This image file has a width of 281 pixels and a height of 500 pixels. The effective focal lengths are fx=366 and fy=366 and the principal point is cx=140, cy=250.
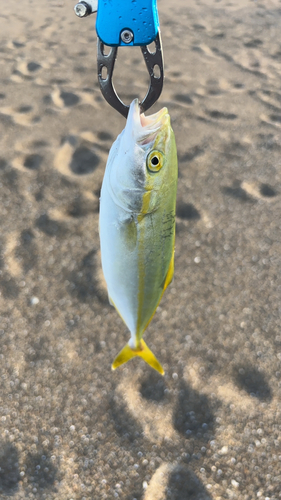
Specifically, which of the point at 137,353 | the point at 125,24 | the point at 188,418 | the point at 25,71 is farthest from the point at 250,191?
the point at 25,71

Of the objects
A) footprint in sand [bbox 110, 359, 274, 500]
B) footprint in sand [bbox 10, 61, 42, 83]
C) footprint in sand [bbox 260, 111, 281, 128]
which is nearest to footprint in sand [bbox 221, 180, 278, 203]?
footprint in sand [bbox 260, 111, 281, 128]

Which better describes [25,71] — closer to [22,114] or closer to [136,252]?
[22,114]

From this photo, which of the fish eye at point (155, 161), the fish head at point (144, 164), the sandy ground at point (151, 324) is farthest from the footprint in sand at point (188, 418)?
the fish eye at point (155, 161)

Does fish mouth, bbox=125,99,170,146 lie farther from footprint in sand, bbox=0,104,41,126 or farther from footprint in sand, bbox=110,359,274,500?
footprint in sand, bbox=0,104,41,126

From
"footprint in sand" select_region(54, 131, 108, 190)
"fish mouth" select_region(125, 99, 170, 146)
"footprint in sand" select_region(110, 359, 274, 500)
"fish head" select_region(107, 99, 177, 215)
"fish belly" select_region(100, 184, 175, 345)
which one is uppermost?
"fish mouth" select_region(125, 99, 170, 146)

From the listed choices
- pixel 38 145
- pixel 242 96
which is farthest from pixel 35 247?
pixel 242 96

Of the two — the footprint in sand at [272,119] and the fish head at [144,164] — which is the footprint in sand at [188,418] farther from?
the footprint in sand at [272,119]

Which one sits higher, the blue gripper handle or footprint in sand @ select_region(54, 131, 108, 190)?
the blue gripper handle
